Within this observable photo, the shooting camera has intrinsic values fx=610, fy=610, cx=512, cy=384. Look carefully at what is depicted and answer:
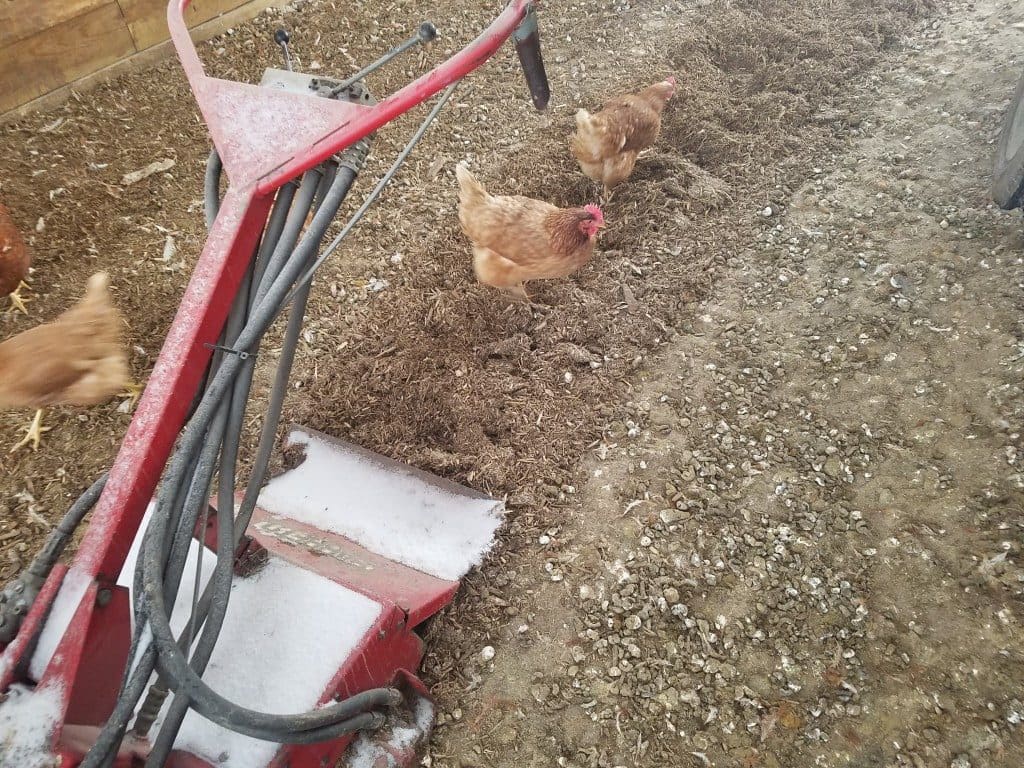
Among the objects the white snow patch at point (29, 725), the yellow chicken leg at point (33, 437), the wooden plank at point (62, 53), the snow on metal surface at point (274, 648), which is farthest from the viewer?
the wooden plank at point (62, 53)

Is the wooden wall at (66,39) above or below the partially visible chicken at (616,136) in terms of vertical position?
above

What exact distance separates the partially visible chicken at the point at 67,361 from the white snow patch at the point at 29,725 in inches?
Result: 63.3

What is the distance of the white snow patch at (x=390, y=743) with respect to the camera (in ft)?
5.45

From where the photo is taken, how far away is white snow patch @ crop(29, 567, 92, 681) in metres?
1.15

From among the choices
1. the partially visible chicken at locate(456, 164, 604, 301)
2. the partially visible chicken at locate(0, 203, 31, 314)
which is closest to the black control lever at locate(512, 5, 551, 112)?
the partially visible chicken at locate(456, 164, 604, 301)

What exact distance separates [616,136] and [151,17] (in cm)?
341

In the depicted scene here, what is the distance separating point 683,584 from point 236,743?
1436 mm

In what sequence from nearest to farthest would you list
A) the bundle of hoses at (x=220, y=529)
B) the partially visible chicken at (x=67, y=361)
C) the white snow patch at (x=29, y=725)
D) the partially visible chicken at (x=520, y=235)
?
the white snow patch at (x=29, y=725), the bundle of hoses at (x=220, y=529), the partially visible chicken at (x=67, y=361), the partially visible chicken at (x=520, y=235)

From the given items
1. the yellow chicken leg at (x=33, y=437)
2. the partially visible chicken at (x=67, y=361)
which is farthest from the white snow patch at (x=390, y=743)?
the yellow chicken leg at (x=33, y=437)

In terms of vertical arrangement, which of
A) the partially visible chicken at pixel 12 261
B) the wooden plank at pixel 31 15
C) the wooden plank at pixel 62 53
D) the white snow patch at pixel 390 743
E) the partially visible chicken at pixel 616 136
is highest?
the wooden plank at pixel 31 15

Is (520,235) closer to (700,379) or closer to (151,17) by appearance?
(700,379)

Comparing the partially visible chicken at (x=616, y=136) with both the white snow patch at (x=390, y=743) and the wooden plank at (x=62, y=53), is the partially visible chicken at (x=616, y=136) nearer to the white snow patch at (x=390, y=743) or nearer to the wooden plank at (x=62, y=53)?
the white snow patch at (x=390, y=743)

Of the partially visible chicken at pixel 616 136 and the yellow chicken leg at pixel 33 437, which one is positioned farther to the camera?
the partially visible chicken at pixel 616 136

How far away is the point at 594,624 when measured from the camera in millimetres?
2064
